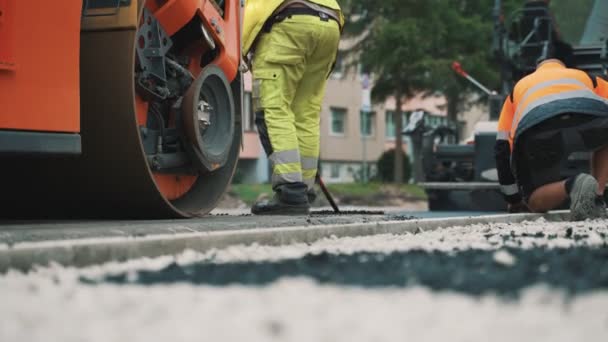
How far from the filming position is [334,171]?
45875 mm

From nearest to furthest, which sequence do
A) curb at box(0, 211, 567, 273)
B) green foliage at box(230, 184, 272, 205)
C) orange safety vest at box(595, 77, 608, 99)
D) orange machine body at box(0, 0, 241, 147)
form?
curb at box(0, 211, 567, 273), orange machine body at box(0, 0, 241, 147), orange safety vest at box(595, 77, 608, 99), green foliage at box(230, 184, 272, 205)

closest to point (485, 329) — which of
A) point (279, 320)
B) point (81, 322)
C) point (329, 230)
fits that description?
point (279, 320)

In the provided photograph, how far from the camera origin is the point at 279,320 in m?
2.06

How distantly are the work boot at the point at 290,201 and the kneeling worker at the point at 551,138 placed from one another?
5.01 feet

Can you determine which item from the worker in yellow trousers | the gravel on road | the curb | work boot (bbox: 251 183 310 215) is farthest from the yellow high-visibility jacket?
the gravel on road

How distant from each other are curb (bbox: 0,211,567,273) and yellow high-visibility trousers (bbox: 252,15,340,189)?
60.0 inches

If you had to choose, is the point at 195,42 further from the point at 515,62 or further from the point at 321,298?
the point at 515,62

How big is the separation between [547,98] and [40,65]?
3564mm

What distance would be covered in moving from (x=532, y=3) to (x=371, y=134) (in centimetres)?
3718

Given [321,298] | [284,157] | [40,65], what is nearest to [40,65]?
[40,65]

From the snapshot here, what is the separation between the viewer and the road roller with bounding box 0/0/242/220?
171 inches

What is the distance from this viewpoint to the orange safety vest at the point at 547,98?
6.71m

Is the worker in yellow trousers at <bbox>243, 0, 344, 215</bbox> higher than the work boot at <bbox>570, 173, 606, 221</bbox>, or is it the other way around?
the worker in yellow trousers at <bbox>243, 0, 344, 215</bbox>

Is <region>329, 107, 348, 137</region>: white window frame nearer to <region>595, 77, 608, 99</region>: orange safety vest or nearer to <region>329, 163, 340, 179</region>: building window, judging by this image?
<region>329, 163, 340, 179</region>: building window
